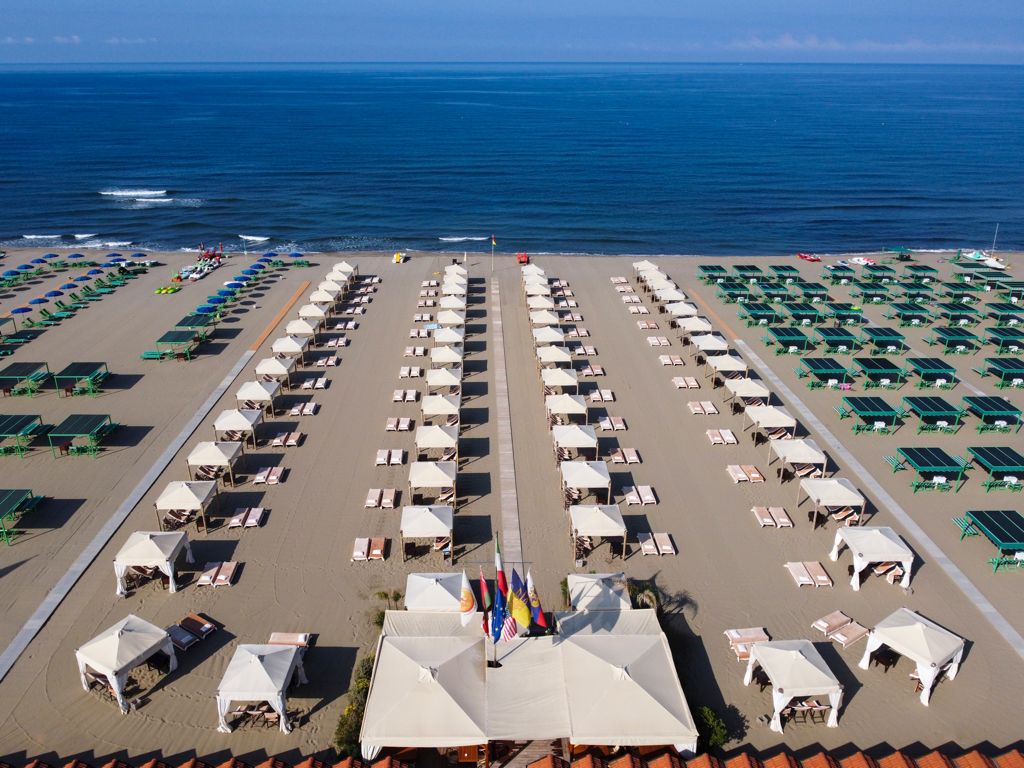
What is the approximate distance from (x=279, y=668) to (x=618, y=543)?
390 inches

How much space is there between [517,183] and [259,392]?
214 feet

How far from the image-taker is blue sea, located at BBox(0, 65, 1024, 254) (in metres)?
64.8

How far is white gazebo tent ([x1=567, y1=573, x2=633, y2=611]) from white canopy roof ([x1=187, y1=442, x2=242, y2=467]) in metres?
12.2

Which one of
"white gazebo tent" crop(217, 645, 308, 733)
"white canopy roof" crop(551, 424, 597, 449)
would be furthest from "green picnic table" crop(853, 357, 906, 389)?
"white gazebo tent" crop(217, 645, 308, 733)

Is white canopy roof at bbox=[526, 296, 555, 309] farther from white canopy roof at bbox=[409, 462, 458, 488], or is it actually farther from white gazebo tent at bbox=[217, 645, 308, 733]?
white gazebo tent at bbox=[217, 645, 308, 733]

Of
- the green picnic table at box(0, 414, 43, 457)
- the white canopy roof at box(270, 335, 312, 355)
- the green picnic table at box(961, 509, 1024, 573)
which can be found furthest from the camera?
the white canopy roof at box(270, 335, 312, 355)

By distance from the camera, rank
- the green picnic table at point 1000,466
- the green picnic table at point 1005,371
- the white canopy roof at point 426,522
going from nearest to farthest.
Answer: the white canopy roof at point 426,522, the green picnic table at point 1000,466, the green picnic table at point 1005,371

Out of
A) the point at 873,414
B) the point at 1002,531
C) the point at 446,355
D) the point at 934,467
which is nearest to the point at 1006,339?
the point at 873,414

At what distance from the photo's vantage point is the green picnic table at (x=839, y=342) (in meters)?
34.1

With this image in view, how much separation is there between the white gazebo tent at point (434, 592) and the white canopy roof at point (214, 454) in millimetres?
8918

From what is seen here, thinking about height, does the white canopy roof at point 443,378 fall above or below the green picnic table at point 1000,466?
above

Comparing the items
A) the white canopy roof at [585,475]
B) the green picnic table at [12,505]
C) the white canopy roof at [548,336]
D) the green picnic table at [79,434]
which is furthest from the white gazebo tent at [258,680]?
the white canopy roof at [548,336]

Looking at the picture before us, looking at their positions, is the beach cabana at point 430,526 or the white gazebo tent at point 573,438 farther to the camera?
the white gazebo tent at point 573,438

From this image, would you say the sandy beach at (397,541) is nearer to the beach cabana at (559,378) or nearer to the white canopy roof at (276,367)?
the beach cabana at (559,378)
